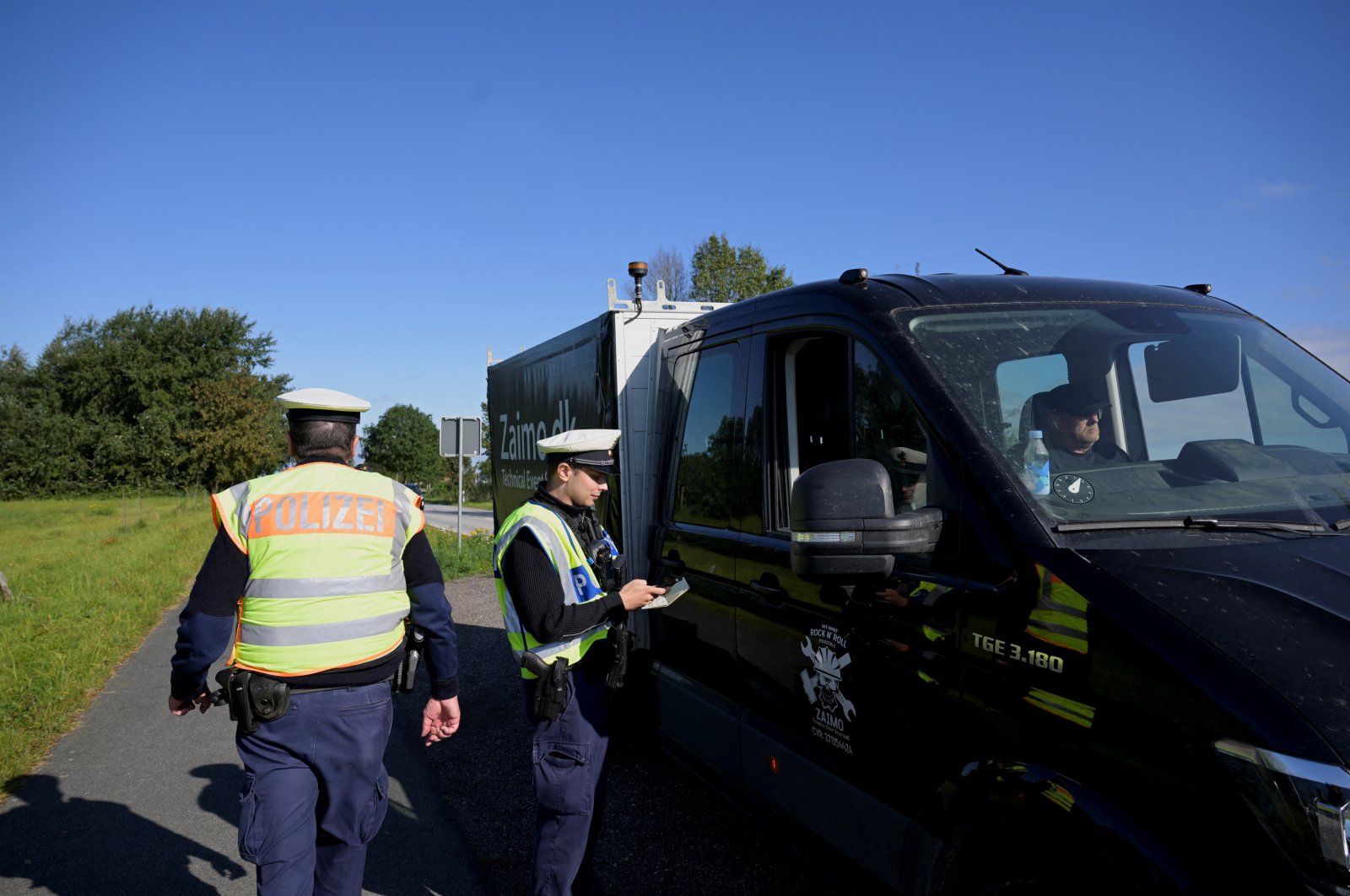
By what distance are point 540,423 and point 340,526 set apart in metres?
3.97

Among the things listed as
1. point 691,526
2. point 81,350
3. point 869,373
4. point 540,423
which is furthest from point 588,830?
point 81,350

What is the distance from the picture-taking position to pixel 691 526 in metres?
3.99

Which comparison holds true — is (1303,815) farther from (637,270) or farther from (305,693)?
(637,270)

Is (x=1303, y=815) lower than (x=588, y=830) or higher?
higher

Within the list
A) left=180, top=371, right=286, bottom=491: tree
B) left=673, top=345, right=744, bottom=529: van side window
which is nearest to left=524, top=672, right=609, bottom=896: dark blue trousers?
left=673, top=345, right=744, bottom=529: van side window

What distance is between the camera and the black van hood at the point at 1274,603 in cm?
163

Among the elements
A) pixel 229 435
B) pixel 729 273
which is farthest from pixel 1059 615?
pixel 229 435

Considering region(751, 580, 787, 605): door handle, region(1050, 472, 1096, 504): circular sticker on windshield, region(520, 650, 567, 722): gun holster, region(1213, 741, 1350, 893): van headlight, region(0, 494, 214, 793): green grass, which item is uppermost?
region(1050, 472, 1096, 504): circular sticker on windshield

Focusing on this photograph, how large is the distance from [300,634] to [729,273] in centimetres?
2137

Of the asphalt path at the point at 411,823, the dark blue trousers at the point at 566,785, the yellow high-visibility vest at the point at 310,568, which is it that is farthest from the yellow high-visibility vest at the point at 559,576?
the asphalt path at the point at 411,823

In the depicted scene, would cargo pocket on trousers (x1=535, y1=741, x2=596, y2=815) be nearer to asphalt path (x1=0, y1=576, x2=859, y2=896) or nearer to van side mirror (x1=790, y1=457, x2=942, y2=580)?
asphalt path (x1=0, y1=576, x2=859, y2=896)

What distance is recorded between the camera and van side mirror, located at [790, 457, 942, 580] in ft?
7.27

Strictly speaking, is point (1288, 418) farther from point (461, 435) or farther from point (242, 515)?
point (461, 435)

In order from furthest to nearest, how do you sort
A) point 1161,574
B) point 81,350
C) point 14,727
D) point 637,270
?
point 81,350 → point 14,727 → point 637,270 → point 1161,574
